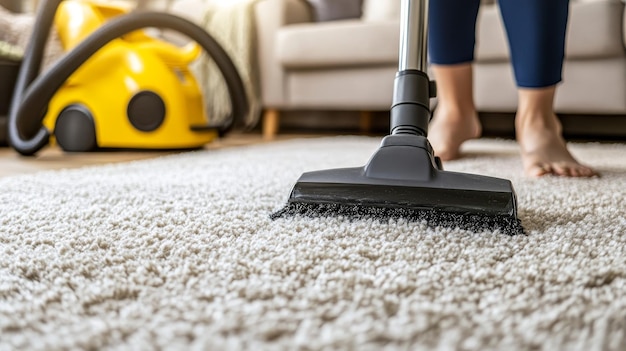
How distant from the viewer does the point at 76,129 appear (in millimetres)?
1414

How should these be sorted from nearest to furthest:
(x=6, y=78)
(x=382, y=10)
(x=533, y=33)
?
1. (x=533, y=33)
2. (x=6, y=78)
3. (x=382, y=10)

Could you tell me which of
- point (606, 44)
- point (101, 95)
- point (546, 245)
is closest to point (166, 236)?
point (546, 245)

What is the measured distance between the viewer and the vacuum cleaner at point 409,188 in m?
0.50

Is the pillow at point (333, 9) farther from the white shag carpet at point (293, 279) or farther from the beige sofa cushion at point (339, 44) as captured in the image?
the white shag carpet at point (293, 279)

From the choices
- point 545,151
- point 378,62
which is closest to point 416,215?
point 545,151

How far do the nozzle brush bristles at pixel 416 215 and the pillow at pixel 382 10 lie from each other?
6.12ft

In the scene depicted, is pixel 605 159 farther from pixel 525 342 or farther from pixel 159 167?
pixel 525 342

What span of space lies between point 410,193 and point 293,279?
0.17 metres

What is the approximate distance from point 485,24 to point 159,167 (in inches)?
43.7

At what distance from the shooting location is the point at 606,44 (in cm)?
158

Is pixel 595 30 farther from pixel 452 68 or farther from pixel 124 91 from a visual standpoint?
pixel 124 91

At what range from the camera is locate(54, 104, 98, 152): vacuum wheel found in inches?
55.2

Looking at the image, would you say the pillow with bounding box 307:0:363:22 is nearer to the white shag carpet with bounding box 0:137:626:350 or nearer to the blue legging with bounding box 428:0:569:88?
the blue legging with bounding box 428:0:569:88

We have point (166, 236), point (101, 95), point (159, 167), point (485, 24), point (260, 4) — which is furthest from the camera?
point (260, 4)
